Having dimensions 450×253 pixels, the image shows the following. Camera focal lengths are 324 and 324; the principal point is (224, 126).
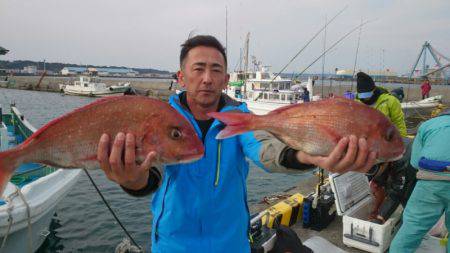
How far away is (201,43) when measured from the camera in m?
2.52

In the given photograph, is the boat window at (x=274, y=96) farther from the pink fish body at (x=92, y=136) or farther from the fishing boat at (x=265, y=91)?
the pink fish body at (x=92, y=136)

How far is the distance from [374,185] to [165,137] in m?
5.03

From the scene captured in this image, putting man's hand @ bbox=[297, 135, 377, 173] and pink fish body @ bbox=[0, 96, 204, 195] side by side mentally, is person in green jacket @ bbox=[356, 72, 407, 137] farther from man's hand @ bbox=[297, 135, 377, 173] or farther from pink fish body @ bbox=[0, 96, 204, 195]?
pink fish body @ bbox=[0, 96, 204, 195]

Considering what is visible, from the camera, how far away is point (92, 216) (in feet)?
33.9

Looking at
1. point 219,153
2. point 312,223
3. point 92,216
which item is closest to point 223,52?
point 219,153

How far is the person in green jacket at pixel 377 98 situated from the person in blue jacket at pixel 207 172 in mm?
3792

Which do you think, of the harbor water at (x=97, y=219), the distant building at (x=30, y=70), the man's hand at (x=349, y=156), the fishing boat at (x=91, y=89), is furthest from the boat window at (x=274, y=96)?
the distant building at (x=30, y=70)

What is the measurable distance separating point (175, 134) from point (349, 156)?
41.4 inches

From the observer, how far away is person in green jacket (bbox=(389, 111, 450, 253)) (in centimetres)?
338

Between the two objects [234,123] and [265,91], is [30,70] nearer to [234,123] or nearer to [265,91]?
[265,91]

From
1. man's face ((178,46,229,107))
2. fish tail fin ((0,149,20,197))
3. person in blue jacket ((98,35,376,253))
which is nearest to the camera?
fish tail fin ((0,149,20,197))

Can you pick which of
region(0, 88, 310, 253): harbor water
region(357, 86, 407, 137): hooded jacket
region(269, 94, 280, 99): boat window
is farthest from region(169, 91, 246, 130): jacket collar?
region(269, 94, 280, 99): boat window

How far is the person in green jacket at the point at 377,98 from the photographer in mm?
5555

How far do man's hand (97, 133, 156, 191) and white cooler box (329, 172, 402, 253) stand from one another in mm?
4227
